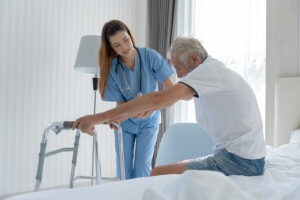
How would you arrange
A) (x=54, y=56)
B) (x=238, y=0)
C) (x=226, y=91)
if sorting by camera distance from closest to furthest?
(x=226, y=91), (x=238, y=0), (x=54, y=56)

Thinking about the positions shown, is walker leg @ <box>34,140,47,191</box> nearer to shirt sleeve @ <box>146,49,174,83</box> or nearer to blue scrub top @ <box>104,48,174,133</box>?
blue scrub top @ <box>104,48,174,133</box>

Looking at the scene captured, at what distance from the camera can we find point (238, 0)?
3.34m

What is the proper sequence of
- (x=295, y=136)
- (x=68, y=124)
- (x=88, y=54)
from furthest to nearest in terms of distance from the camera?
1. (x=88, y=54)
2. (x=295, y=136)
3. (x=68, y=124)

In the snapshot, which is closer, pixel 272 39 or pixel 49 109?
pixel 272 39

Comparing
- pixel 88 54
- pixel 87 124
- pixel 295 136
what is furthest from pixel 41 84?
pixel 295 136

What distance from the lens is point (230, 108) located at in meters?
1.66

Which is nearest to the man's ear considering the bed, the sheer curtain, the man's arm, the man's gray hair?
the man's gray hair

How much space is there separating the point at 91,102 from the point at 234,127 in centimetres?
239

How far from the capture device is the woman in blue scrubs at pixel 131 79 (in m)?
2.53

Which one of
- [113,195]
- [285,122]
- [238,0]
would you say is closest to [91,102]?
[238,0]

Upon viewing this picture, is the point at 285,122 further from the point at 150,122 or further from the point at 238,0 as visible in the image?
the point at 238,0

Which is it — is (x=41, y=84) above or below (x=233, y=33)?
below

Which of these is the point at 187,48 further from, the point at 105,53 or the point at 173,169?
the point at 105,53

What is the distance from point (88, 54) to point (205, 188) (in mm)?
2453
